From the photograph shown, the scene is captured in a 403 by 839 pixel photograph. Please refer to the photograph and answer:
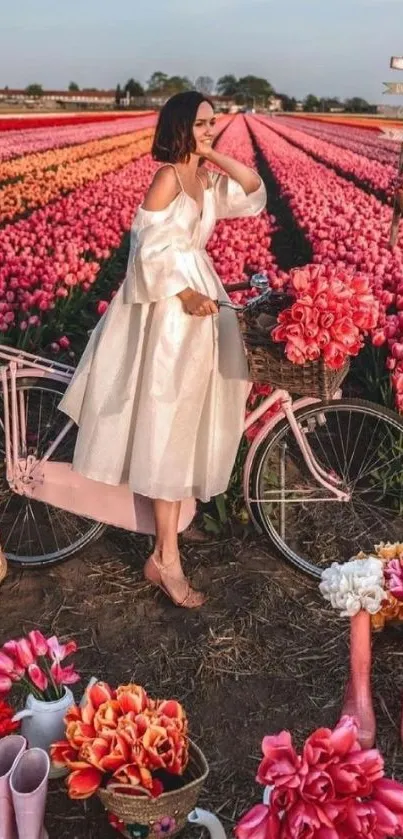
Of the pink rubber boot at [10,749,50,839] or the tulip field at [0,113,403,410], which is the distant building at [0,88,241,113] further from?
the pink rubber boot at [10,749,50,839]

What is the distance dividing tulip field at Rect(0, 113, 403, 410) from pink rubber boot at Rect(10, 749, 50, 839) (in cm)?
196

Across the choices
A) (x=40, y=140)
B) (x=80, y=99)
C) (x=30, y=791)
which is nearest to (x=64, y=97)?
(x=80, y=99)

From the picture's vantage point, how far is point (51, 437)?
4.44 m

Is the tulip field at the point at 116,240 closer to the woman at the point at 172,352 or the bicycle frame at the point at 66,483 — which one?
the woman at the point at 172,352

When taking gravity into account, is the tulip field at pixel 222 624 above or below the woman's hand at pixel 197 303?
below

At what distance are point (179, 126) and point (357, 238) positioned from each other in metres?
4.03

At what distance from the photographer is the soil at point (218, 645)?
2678 millimetres

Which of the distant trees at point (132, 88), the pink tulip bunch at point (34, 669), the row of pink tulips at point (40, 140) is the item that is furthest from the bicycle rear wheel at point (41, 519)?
the distant trees at point (132, 88)

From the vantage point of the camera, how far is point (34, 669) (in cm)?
233

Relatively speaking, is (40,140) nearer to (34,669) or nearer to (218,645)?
(218,645)

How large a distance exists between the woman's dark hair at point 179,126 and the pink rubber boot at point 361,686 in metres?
1.59

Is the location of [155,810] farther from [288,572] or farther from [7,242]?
[7,242]

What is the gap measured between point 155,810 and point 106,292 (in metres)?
6.90

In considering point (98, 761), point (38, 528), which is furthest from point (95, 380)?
point (98, 761)
